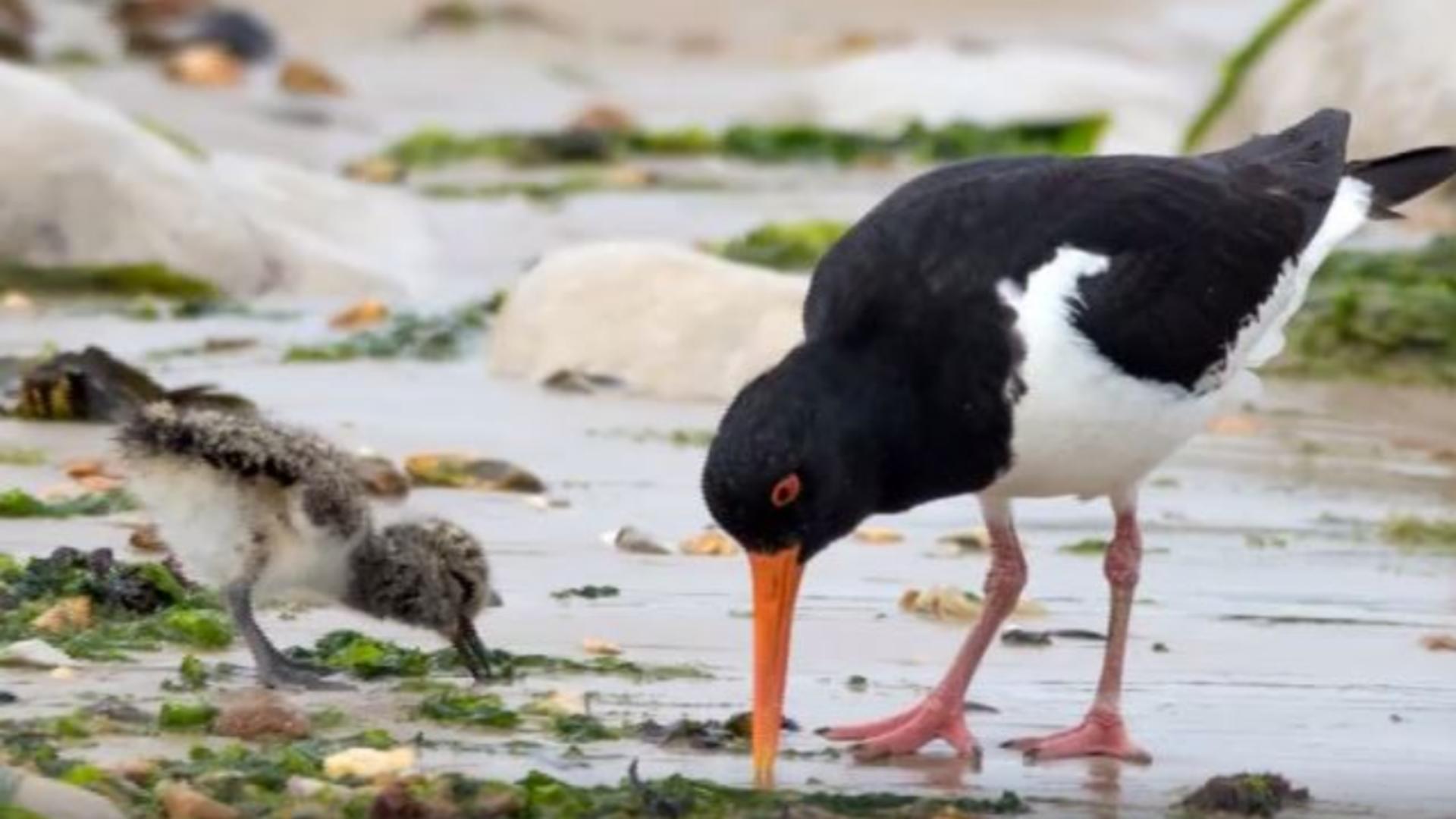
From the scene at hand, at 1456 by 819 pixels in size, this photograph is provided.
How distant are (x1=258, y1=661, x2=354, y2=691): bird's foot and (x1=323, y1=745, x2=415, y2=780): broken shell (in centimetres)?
57

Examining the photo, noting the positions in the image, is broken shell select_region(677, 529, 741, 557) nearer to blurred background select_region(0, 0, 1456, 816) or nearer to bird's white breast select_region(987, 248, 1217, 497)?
blurred background select_region(0, 0, 1456, 816)

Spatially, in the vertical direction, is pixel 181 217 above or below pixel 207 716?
above

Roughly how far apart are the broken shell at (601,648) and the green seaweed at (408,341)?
145 inches

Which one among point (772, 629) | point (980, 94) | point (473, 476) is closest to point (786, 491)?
point (772, 629)

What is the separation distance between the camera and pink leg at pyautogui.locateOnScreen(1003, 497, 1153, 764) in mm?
5992

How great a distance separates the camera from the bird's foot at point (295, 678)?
6.06m

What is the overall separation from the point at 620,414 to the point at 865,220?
3.07 meters

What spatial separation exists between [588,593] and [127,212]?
4.71 m

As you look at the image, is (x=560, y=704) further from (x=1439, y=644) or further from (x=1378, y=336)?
(x=1378, y=336)

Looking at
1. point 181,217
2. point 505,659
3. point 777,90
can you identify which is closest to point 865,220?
point 505,659

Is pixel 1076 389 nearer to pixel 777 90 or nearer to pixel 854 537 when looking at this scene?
pixel 854 537

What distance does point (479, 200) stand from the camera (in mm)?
13875

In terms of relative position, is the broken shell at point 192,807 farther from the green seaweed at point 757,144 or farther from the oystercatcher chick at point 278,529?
the green seaweed at point 757,144

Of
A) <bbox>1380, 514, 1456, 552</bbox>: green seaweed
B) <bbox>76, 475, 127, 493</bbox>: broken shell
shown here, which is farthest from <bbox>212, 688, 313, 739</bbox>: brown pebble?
<bbox>1380, 514, 1456, 552</bbox>: green seaweed
